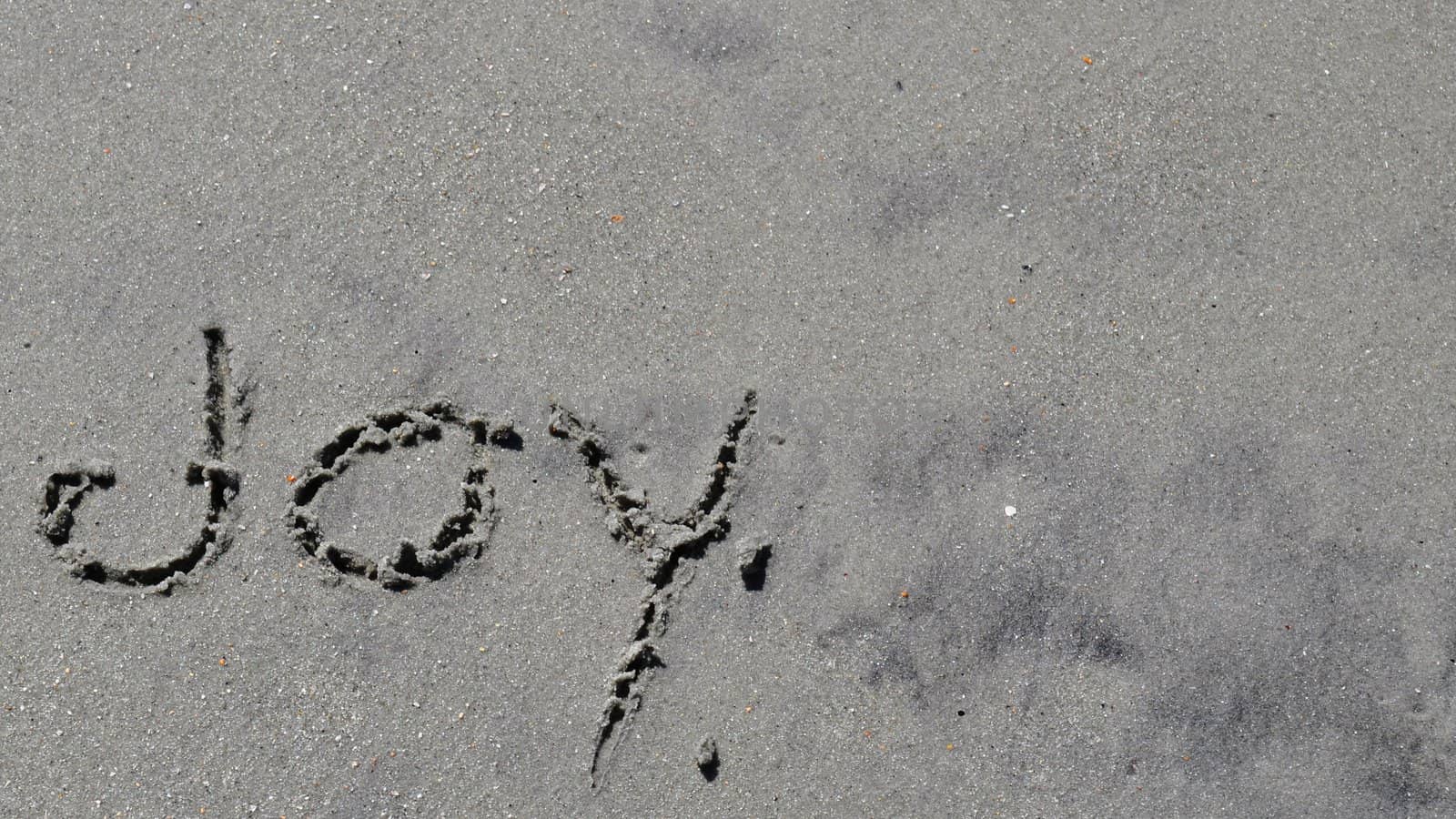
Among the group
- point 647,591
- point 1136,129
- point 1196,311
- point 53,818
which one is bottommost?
point 53,818

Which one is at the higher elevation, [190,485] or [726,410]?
[726,410]

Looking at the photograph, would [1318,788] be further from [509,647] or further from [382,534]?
[382,534]

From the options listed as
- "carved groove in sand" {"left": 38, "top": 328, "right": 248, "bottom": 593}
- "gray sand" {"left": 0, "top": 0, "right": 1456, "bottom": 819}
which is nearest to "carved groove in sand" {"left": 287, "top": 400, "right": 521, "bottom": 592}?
"gray sand" {"left": 0, "top": 0, "right": 1456, "bottom": 819}

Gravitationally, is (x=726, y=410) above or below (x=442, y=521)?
above

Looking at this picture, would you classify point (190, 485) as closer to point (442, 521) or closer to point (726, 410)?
point (442, 521)

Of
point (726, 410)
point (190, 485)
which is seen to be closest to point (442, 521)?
point (190, 485)

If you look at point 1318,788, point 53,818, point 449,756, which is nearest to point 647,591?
point 449,756

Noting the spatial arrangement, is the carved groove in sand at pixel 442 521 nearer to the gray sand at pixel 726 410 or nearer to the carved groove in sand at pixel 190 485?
the gray sand at pixel 726 410

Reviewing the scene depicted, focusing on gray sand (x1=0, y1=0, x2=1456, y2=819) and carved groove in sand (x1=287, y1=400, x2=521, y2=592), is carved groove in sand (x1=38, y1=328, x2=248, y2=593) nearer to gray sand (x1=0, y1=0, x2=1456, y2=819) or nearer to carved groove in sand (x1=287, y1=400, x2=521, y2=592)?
gray sand (x1=0, y1=0, x2=1456, y2=819)
